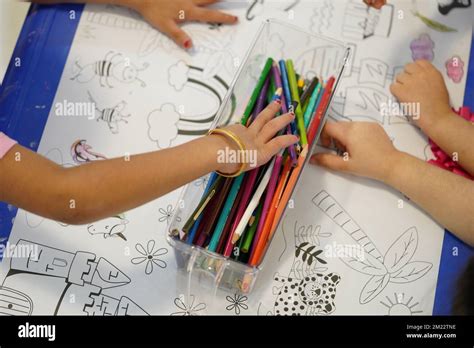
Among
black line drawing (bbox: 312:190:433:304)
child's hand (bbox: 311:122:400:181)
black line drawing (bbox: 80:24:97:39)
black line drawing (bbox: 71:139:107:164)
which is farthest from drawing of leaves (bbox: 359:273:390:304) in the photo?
black line drawing (bbox: 80:24:97:39)

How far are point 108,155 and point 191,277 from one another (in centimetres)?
17

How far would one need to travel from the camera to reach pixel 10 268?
1.87 ft

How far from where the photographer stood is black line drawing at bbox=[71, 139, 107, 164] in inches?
24.6

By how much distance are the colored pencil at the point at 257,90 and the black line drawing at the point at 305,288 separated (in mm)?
149

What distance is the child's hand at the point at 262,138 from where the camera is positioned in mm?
551

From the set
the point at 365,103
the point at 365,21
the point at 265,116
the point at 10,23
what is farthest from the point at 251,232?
the point at 10,23

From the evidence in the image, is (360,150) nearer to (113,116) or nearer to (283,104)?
(283,104)

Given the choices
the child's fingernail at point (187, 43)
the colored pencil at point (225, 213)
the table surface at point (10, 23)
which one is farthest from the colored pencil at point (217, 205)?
the table surface at point (10, 23)

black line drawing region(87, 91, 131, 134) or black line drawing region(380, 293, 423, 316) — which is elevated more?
black line drawing region(87, 91, 131, 134)

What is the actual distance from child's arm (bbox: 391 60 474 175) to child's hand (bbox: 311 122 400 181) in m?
0.05

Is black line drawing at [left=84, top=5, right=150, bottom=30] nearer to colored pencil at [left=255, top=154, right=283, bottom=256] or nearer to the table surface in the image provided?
the table surface
